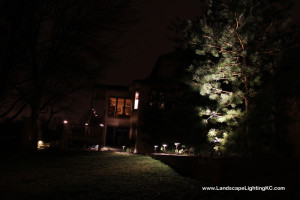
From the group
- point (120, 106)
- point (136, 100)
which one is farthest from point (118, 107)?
point (136, 100)

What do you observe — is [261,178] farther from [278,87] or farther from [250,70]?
[250,70]

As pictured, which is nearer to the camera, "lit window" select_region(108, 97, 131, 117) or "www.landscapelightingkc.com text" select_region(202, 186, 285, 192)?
"www.landscapelightingkc.com text" select_region(202, 186, 285, 192)

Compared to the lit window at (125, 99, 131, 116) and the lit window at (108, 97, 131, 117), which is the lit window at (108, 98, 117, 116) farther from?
the lit window at (125, 99, 131, 116)

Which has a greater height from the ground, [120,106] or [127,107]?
[120,106]

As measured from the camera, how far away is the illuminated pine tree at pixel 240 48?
7105 mm

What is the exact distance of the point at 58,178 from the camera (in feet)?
25.8

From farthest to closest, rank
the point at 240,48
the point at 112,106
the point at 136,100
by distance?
1. the point at 112,106
2. the point at 136,100
3. the point at 240,48

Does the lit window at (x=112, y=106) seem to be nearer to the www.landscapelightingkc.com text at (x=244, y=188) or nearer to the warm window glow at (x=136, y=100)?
the warm window glow at (x=136, y=100)

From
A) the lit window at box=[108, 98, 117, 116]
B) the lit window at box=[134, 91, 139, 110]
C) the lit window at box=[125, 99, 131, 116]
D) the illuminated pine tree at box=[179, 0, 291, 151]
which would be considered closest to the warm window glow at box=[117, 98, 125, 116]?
the lit window at box=[125, 99, 131, 116]

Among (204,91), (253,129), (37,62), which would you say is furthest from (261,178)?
(37,62)

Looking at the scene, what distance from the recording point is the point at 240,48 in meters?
7.59

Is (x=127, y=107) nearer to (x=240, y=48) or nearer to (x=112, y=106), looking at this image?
(x=112, y=106)

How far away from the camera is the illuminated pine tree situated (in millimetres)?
7105

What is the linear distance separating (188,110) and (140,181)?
14.5ft
